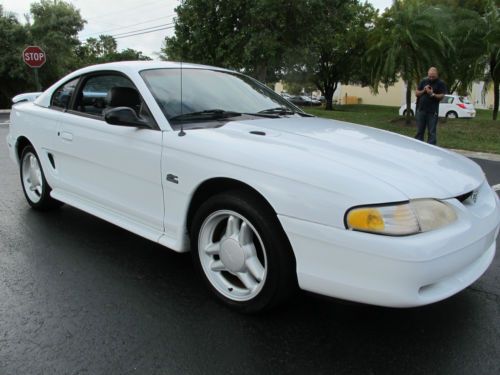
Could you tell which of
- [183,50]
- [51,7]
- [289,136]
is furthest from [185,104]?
[51,7]

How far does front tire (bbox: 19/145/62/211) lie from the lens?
181 inches

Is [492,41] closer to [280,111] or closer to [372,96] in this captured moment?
[280,111]

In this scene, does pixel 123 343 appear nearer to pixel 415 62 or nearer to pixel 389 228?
pixel 389 228

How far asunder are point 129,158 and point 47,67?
2447cm

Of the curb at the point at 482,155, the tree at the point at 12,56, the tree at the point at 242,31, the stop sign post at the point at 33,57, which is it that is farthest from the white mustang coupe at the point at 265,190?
the tree at the point at 12,56

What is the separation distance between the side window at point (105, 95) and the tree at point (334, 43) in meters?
12.6

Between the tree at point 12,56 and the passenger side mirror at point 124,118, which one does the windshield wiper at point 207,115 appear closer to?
the passenger side mirror at point 124,118

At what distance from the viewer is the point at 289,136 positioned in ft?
9.73

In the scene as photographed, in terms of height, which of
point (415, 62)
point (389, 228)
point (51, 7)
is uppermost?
point (51, 7)

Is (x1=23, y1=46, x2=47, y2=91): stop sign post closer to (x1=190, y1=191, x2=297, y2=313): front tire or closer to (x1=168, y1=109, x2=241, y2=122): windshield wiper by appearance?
(x1=168, y1=109, x2=241, y2=122): windshield wiper

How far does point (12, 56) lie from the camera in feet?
77.4

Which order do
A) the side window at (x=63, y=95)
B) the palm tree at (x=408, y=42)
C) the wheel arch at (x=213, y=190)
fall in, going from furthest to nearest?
the palm tree at (x=408, y=42) → the side window at (x=63, y=95) → the wheel arch at (x=213, y=190)

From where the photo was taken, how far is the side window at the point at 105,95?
373 centimetres

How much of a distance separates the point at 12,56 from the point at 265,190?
25065mm
